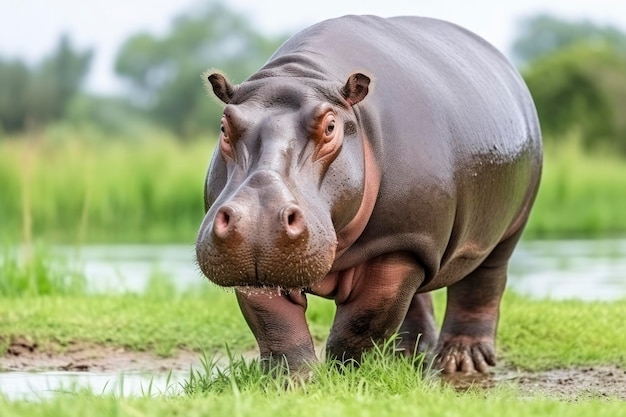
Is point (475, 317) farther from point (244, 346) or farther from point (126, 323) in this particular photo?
point (126, 323)

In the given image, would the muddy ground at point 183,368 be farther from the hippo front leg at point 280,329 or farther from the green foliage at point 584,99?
the green foliage at point 584,99

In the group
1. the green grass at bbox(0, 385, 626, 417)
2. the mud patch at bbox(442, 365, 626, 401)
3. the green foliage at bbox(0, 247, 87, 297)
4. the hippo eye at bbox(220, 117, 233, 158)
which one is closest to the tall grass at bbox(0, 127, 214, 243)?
the green foliage at bbox(0, 247, 87, 297)

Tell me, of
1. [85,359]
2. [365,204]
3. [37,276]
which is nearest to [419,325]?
[85,359]

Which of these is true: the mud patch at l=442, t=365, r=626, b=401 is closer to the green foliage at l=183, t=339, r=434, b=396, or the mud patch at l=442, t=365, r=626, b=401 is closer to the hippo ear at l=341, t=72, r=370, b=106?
the green foliage at l=183, t=339, r=434, b=396

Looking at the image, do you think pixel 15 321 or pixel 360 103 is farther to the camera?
pixel 15 321

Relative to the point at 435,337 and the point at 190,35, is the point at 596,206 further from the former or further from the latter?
the point at 190,35

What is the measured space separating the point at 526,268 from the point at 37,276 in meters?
5.33

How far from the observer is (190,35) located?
5550 centimetres

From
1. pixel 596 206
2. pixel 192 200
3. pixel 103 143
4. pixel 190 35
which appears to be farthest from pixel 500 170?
pixel 190 35

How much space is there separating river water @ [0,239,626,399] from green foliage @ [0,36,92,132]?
1099 inches

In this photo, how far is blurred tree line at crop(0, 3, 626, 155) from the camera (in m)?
26.8

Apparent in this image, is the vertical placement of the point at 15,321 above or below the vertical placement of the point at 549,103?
below

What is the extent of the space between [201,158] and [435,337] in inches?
469

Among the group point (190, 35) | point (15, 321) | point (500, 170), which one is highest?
point (190, 35)
